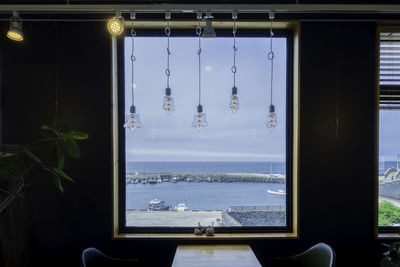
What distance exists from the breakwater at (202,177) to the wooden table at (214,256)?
673 mm

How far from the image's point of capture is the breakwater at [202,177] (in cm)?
301

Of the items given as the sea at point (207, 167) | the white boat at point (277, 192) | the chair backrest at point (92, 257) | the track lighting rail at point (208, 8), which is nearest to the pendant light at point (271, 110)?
the track lighting rail at point (208, 8)

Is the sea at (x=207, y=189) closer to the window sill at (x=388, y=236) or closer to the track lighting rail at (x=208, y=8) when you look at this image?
the window sill at (x=388, y=236)

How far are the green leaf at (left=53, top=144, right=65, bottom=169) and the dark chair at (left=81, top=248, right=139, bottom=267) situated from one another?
74cm

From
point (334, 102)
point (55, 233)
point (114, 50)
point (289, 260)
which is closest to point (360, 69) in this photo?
→ point (334, 102)

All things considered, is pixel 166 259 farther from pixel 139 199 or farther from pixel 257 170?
pixel 257 170

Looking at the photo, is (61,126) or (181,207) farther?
(181,207)

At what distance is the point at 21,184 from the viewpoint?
231cm

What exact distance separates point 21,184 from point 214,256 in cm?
164

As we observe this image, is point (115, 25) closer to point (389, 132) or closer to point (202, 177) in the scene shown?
point (202, 177)

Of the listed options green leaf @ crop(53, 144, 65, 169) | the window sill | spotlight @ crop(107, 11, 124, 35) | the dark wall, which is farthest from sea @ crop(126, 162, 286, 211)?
spotlight @ crop(107, 11, 124, 35)

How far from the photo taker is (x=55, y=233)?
2.76 m

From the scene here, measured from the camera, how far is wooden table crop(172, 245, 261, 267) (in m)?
2.19

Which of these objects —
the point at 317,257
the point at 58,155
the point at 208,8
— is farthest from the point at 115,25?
the point at 317,257
